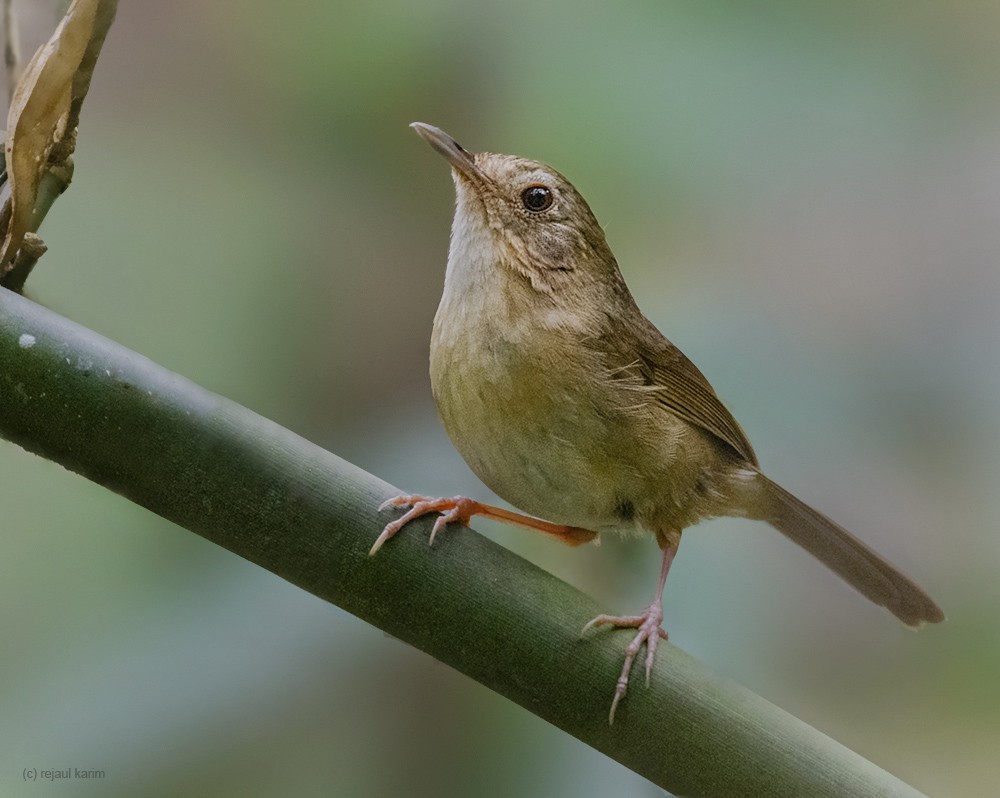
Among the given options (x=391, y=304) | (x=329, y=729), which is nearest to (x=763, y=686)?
(x=329, y=729)

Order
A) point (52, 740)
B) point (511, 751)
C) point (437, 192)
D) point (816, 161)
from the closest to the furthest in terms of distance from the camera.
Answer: point (52, 740) < point (511, 751) < point (437, 192) < point (816, 161)

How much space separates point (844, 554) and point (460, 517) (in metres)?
0.81

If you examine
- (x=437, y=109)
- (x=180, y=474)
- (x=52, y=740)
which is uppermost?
(x=437, y=109)

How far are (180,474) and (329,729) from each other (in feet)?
1.49

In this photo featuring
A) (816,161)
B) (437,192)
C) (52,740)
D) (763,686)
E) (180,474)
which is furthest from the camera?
(816,161)

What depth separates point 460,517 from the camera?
119 cm

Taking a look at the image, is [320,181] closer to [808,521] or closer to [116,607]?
[116,607]

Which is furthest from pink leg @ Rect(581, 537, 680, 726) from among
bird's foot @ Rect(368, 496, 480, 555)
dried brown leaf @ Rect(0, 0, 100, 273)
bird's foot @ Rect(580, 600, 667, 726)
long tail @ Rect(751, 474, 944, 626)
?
dried brown leaf @ Rect(0, 0, 100, 273)

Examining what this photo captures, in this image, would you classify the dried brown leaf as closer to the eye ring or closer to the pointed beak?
the pointed beak

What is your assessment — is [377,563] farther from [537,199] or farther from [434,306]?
[537,199]

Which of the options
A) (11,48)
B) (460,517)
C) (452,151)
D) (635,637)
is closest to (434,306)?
(452,151)

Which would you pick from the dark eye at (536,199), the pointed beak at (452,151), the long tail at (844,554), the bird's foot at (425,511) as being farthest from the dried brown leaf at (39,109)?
the long tail at (844,554)

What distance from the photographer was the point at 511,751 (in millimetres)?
1192

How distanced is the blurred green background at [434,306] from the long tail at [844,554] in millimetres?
41
